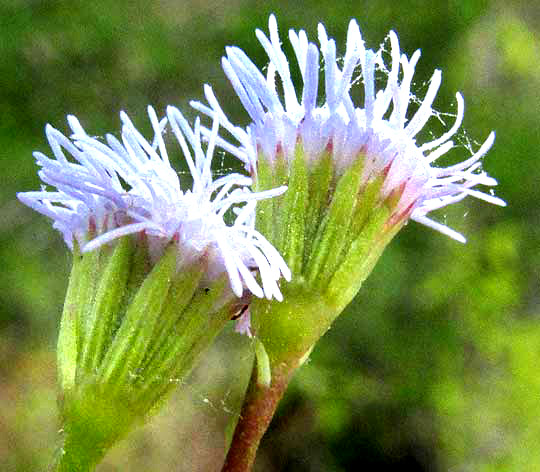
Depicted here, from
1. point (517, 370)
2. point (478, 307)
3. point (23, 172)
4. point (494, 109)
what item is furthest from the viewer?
point (494, 109)

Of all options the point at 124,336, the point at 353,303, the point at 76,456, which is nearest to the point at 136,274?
the point at 124,336

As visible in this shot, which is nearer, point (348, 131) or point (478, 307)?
point (348, 131)

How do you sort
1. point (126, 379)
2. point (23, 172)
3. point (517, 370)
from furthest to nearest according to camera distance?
point (517, 370), point (23, 172), point (126, 379)

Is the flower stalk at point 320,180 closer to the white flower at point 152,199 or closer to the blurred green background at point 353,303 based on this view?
the white flower at point 152,199

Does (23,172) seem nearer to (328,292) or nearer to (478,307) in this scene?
(478,307)

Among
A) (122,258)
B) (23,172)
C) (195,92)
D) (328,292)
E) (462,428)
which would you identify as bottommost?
(462,428)

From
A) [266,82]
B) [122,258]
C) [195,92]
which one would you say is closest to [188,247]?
[122,258]
